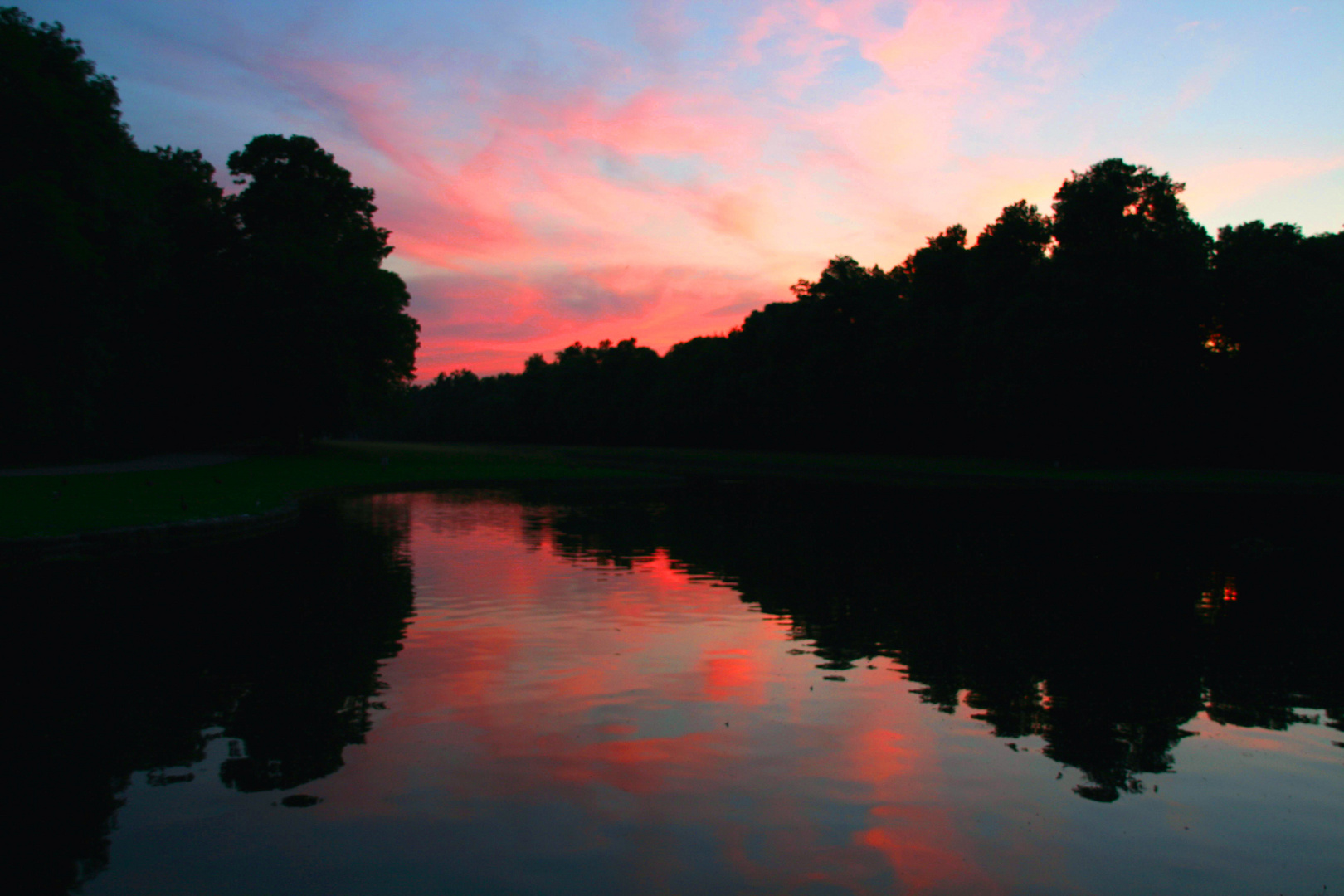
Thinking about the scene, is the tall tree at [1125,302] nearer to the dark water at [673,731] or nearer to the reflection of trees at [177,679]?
the dark water at [673,731]

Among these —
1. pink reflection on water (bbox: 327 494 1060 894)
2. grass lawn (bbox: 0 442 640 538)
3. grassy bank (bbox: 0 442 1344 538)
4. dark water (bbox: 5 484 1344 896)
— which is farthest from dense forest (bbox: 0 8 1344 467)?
pink reflection on water (bbox: 327 494 1060 894)

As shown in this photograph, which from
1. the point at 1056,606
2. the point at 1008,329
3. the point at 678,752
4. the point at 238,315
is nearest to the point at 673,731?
the point at 678,752

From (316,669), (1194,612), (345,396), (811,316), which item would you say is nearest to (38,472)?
(345,396)

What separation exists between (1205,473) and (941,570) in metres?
38.7

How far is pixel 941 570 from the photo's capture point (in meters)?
15.1

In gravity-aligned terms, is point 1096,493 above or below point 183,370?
below

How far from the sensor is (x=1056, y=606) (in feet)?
40.0

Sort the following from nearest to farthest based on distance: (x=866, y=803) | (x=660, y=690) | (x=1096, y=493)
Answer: (x=866, y=803) → (x=660, y=690) → (x=1096, y=493)

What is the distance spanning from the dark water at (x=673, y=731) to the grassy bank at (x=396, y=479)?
20.3 feet

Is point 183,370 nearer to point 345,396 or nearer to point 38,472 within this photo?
point 345,396

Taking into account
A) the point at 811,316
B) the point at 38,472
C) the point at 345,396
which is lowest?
the point at 38,472

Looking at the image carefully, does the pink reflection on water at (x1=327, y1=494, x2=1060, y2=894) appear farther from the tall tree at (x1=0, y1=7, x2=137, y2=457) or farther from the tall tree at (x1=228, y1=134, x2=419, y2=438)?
the tall tree at (x1=228, y1=134, x2=419, y2=438)

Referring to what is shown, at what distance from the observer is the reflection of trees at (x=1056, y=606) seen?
301 inches

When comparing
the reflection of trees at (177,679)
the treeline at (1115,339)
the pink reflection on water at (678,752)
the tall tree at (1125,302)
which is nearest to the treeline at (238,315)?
the treeline at (1115,339)
